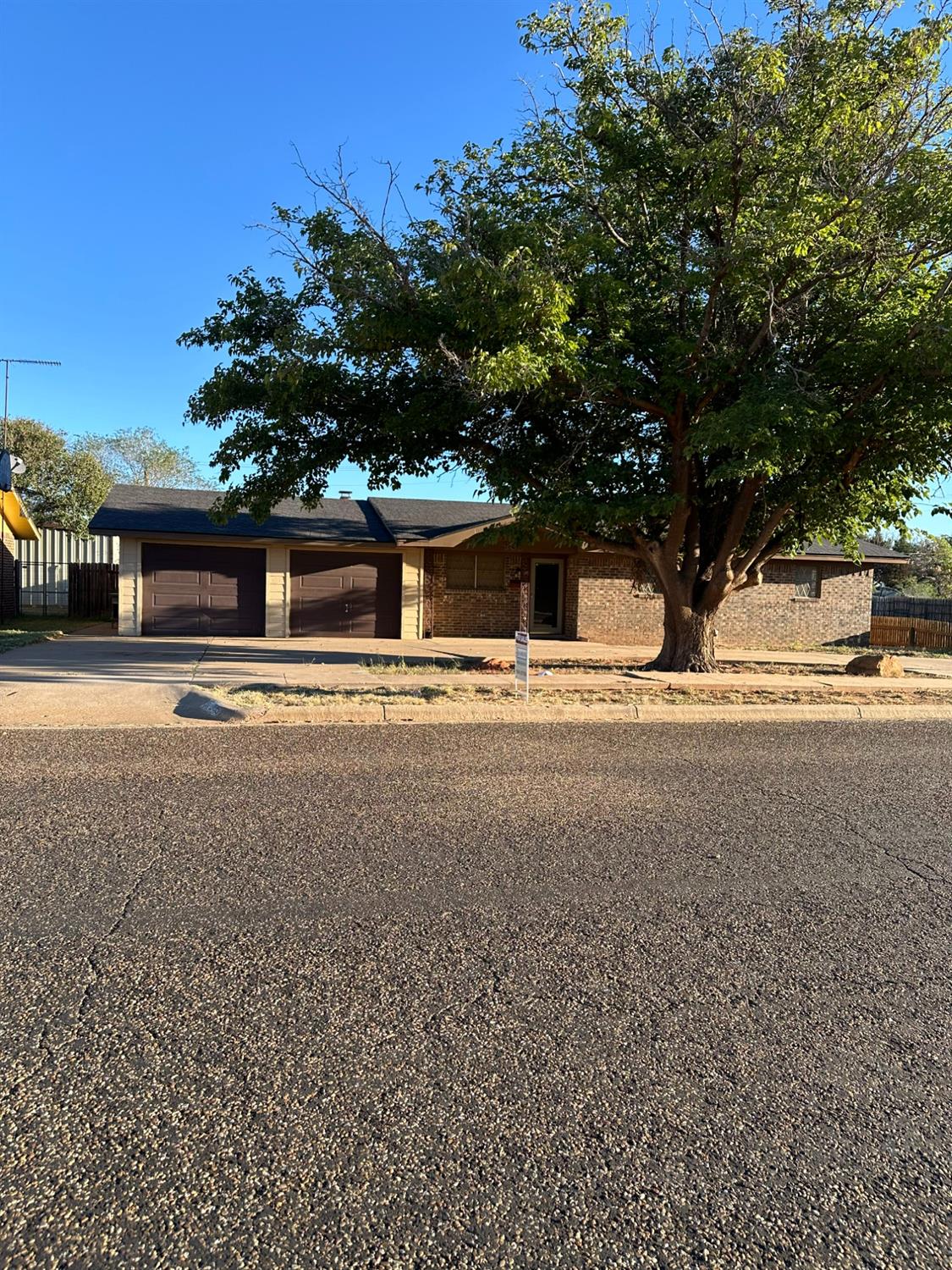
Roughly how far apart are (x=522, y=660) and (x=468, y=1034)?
757 cm

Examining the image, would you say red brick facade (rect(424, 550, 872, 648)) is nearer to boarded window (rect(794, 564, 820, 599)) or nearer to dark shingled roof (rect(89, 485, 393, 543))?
boarded window (rect(794, 564, 820, 599))

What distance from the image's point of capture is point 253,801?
5.96 metres

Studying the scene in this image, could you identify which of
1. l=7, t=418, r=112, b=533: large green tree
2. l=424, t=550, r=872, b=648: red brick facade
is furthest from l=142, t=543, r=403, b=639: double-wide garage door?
l=7, t=418, r=112, b=533: large green tree

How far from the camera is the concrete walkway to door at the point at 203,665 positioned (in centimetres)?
962

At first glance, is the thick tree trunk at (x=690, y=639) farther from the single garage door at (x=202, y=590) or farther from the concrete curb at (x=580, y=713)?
the single garage door at (x=202, y=590)

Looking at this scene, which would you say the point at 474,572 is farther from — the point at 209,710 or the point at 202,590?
the point at 209,710

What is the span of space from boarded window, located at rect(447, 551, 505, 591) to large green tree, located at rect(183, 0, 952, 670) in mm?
6812

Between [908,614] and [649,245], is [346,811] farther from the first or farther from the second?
[908,614]

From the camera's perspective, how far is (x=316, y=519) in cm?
2139

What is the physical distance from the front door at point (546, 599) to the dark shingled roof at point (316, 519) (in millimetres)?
1838

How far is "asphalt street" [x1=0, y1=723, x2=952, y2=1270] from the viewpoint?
2127 millimetres

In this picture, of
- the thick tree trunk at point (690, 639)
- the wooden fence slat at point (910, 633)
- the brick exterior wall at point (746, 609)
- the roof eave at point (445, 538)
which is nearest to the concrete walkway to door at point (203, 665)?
the thick tree trunk at point (690, 639)

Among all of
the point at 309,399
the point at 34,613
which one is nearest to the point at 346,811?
the point at 309,399

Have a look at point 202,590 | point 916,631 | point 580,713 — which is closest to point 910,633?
point 916,631
